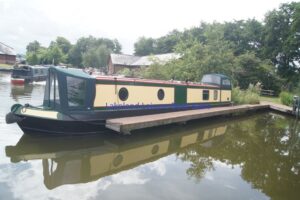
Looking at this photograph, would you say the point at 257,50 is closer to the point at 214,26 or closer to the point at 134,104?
the point at 214,26

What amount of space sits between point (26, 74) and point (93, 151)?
2349 centimetres

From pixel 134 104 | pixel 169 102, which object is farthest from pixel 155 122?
pixel 169 102

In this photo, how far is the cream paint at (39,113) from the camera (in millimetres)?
7855

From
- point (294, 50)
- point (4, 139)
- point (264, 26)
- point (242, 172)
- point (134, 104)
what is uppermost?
point (264, 26)

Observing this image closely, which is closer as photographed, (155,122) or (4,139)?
(4,139)

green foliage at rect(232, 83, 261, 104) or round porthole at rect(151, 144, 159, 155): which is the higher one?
green foliage at rect(232, 83, 261, 104)

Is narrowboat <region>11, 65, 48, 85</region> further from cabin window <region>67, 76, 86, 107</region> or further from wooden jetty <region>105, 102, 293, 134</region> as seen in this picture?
cabin window <region>67, 76, 86, 107</region>

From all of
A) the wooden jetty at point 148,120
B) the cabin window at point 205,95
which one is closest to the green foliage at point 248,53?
the cabin window at point 205,95

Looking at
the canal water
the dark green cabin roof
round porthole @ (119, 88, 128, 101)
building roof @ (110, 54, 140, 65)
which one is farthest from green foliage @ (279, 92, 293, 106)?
building roof @ (110, 54, 140, 65)

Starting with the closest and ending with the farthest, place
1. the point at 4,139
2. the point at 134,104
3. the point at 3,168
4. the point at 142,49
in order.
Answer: the point at 3,168 → the point at 4,139 → the point at 134,104 → the point at 142,49

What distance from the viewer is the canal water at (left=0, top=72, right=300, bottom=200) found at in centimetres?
533

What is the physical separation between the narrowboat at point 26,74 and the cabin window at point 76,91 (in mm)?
19871

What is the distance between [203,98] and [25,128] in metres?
8.53

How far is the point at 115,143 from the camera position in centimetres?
829
